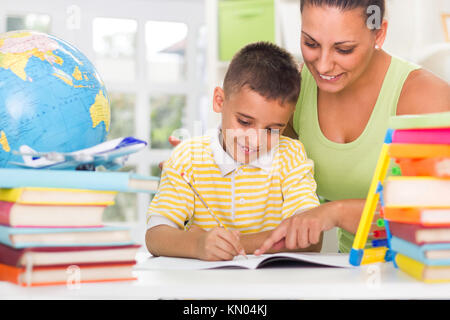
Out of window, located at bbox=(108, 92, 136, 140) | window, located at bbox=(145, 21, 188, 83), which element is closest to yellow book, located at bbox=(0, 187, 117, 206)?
window, located at bbox=(108, 92, 136, 140)

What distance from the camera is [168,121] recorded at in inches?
174

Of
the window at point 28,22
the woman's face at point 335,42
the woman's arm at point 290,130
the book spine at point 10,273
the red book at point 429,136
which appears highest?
the window at point 28,22

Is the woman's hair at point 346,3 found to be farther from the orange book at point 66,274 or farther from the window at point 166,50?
the window at point 166,50

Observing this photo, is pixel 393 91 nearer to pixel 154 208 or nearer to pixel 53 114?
pixel 154 208

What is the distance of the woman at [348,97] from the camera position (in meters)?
1.17

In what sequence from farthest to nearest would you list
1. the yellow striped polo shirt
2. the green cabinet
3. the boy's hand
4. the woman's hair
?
the green cabinet
the yellow striped polo shirt
the woman's hair
the boy's hand

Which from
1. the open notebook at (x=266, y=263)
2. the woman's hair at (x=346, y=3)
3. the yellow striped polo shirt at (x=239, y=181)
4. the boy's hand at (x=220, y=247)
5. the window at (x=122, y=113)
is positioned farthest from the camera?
the window at (x=122, y=113)

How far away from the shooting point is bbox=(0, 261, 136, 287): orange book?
636 mm

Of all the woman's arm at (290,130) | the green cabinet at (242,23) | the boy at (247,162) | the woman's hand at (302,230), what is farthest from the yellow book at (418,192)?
the green cabinet at (242,23)

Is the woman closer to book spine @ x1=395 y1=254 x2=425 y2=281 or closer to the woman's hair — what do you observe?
the woman's hair

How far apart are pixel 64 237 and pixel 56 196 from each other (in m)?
0.05

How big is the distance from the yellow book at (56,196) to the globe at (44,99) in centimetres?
19

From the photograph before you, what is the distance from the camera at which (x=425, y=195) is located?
0.66 metres

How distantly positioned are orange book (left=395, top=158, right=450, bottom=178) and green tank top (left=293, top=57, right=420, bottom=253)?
0.61m
